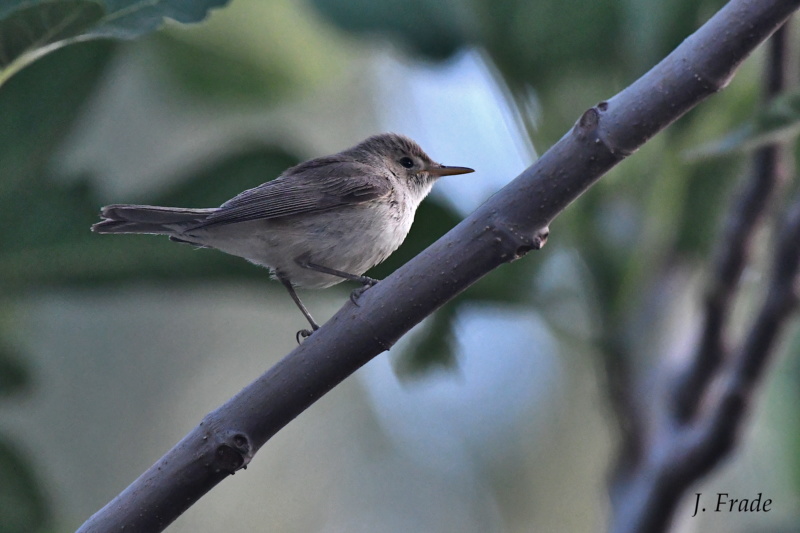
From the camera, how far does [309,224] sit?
292 centimetres

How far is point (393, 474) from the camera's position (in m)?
7.84

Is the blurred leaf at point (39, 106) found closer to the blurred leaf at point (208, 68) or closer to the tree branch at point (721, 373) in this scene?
the blurred leaf at point (208, 68)

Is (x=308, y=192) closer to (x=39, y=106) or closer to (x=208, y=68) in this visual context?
(x=208, y=68)

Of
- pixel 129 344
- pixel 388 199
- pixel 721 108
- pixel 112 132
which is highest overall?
pixel 112 132

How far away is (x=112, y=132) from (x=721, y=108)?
4555 millimetres

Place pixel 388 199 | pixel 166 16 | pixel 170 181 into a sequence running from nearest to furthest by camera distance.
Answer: pixel 166 16
pixel 170 181
pixel 388 199

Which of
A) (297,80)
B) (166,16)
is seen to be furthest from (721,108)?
(166,16)

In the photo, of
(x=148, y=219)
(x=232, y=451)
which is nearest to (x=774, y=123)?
(x=232, y=451)

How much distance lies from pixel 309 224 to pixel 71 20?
4.27 ft

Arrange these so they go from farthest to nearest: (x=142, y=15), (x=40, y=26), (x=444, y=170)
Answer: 1. (x=444, y=170)
2. (x=142, y=15)
3. (x=40, y=26)

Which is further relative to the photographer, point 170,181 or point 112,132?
point 112,132

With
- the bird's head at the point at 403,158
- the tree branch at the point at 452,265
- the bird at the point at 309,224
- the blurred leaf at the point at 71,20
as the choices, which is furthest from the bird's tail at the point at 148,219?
the bird's head at the point at 403,158

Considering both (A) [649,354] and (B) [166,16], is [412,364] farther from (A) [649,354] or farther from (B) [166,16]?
(B) [166,16]

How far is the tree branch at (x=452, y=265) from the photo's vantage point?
144 centimetres
